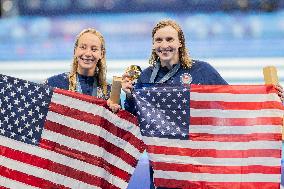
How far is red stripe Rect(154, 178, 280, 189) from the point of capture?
4.68m

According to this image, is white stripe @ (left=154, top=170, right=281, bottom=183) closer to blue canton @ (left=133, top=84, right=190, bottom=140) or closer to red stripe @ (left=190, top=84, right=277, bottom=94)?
blue canton @ (left=133, top=84, right=190, bottom=140)

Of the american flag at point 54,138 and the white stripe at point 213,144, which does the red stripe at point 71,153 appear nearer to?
the american flag at point 54,138

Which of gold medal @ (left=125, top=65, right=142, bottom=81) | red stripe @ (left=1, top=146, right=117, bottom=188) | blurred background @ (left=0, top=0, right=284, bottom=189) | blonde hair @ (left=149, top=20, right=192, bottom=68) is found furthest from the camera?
blurred background @ (left=0, top=0, right=284, bottom=189)

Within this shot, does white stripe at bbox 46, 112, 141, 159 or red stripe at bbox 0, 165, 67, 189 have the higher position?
white stripe at bbox 46, 112, 141, 159

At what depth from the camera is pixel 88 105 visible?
4773mm

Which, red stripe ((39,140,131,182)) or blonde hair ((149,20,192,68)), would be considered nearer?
red stripe ((39,140,131,182))

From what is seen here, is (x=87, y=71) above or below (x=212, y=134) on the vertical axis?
above

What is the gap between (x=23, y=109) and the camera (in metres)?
4.75

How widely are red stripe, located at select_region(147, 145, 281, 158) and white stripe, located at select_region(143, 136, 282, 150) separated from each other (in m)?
0.02

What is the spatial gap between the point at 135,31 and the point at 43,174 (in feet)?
28.5

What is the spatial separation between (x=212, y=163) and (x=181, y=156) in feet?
0.84

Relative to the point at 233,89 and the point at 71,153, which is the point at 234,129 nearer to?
the point at 233,89

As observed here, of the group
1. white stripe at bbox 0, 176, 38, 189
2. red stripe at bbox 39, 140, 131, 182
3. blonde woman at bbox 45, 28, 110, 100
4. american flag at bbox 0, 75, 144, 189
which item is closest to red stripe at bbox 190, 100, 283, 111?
american flag at bbox 0, 75, 144, 189

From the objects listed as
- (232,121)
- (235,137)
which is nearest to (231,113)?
(232,121)
